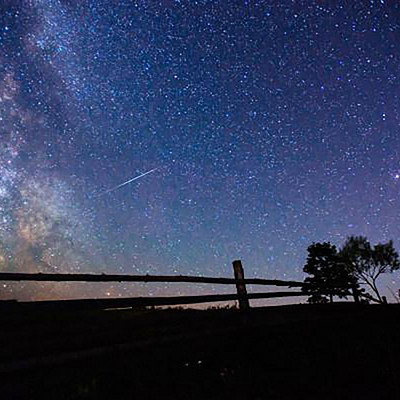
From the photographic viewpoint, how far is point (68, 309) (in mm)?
3889

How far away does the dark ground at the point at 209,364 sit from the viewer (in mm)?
3428

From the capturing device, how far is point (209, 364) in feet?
14.2

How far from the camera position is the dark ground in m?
3.43

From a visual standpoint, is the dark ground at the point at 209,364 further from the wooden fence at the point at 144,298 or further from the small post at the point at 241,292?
the wooden fence at the point at 144,298

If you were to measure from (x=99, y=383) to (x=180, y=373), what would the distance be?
913 mm

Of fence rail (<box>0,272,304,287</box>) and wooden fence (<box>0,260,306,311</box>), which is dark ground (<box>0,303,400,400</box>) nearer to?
wooden fence (<box>0,260,306,311</box>)

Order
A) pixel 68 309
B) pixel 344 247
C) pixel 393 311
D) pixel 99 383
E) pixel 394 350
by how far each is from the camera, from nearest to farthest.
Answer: pixel 99 383, pixel 68 309, pixel 394 350, pixel 393 311, pixel 344 247

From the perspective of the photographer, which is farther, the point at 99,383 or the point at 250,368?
the point at 250,368

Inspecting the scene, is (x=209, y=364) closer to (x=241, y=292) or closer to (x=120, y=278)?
(x=120, y=278)

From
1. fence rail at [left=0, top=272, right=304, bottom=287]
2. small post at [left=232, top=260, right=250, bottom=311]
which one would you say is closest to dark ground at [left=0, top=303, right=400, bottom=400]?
small post at [left=232, top=260, right=250, bottom=311]

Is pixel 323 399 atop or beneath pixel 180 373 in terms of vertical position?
beneath

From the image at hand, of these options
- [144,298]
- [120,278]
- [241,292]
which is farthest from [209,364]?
[241,292]

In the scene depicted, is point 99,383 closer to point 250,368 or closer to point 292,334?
point 250,368

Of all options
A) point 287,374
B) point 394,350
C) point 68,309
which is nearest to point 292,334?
point 394,350
